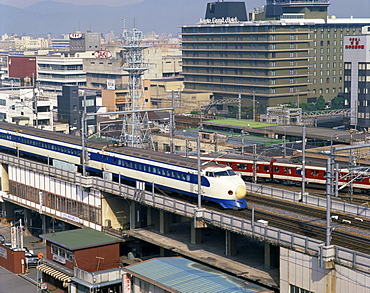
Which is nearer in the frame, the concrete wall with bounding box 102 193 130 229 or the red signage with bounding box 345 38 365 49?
the concrete wall with bounding box 102 193 130 229

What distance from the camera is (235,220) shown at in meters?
45.8

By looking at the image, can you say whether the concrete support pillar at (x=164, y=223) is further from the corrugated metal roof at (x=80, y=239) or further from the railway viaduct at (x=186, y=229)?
the corrugated metal roof at (x=80, y=239)

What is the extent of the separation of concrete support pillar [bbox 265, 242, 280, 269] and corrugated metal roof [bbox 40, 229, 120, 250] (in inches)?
599

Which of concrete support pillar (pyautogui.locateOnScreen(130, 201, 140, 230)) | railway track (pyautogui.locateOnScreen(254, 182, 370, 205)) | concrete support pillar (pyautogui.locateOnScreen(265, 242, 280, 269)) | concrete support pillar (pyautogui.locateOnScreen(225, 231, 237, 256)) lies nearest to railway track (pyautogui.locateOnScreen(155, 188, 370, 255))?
concrete support pillar (pyautogui.locateOnScreen(265, 242, 280, 269))

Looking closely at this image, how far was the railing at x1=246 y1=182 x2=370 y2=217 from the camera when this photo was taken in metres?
49.4

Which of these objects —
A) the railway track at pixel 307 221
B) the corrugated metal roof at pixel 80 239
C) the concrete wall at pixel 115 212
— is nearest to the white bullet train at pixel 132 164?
the railway track at pixel 307 221

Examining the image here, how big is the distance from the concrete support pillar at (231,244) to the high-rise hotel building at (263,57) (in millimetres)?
120525

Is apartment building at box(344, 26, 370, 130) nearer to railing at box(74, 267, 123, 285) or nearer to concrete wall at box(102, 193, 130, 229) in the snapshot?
concrete wall at box(102, 193, 130, 229)

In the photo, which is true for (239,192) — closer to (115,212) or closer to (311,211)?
(311,211)

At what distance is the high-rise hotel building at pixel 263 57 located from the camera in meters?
170

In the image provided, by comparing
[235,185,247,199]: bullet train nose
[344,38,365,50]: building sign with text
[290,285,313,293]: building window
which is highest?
A: [344,38,365,50]: building sign with text

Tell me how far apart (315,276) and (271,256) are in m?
6.04

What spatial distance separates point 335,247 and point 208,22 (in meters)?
149

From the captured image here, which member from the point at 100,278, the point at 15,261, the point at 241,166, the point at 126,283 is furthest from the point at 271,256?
the point at 241,166
